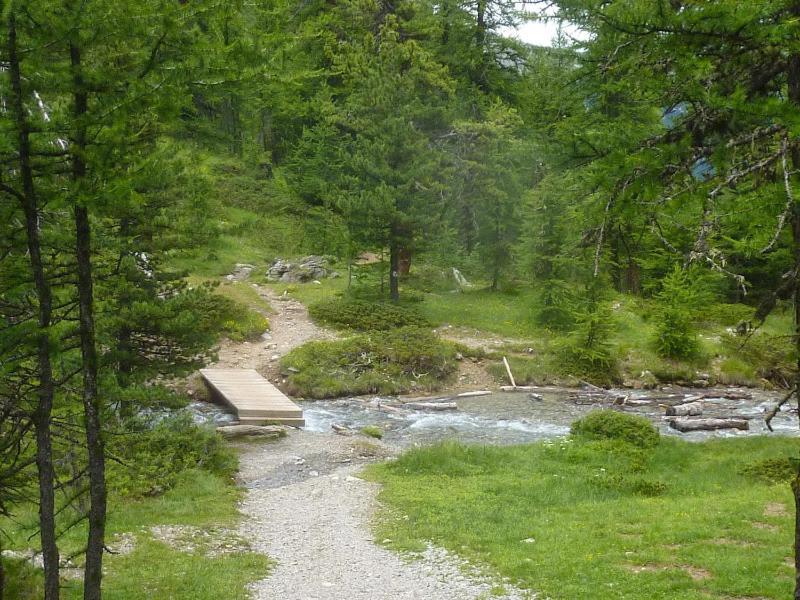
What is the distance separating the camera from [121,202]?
20.7ft

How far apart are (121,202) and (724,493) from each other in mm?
12084

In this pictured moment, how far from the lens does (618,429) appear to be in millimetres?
18594

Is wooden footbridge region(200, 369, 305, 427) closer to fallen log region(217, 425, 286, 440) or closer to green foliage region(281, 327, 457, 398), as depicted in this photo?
fallen log region(217, 425, 286, 440)

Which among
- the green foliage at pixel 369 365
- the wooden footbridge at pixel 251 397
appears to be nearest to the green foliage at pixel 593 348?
the green foliage at pixel 369 365

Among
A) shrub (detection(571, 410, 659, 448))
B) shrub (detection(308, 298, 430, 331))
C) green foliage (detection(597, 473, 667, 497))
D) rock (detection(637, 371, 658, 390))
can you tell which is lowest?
rock (detection(637, 371, 658, 390))

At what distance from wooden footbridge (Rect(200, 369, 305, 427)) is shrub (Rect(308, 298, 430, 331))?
5.64 m

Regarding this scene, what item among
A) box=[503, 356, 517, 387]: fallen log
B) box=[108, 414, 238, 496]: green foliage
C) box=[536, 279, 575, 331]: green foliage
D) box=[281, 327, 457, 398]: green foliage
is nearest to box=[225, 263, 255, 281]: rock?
box=[281, 327, 457, 398]: green foliage

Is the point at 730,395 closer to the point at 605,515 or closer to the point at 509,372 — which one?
the point at 509,372

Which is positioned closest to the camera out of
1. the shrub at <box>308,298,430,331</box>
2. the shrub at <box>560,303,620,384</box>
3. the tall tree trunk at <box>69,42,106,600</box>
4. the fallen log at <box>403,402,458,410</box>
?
the tall tree trunk at <box>69,42,106,600</box>

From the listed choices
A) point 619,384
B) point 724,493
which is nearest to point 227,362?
point 619,384

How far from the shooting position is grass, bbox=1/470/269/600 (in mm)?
9750

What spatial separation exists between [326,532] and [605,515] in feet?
15.1

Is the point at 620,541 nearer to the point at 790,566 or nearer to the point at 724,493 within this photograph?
the point at 790,566

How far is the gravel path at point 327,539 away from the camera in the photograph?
10234 millimetres
